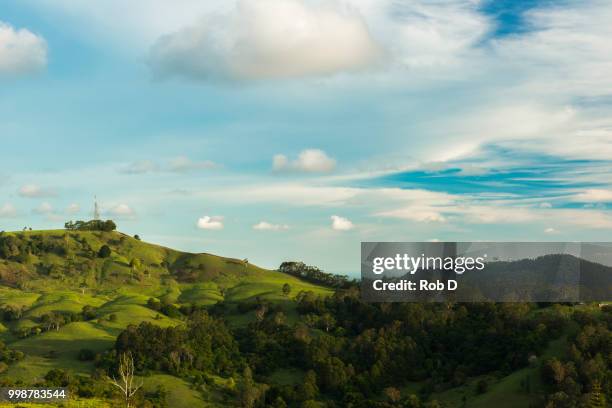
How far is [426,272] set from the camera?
557 ft

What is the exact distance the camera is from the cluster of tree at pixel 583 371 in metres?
95.6

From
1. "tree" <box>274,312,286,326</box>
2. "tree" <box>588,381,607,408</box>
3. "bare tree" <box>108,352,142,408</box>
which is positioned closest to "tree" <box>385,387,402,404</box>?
"tree" <box>588,381,607,408</box>

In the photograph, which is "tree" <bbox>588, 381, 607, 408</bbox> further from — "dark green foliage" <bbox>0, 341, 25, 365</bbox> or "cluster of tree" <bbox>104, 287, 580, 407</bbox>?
"dark green foliage" <bbox>0, 341, 25, 365</bbox>

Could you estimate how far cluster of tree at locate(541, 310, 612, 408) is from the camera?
95562 millimetres

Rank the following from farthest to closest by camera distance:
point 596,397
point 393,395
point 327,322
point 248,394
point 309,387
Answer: point 327,322
point 309,387
point 393,395
point 248,394
point 596,397

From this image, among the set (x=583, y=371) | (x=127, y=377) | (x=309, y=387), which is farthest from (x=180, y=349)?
(x=583, y=371)

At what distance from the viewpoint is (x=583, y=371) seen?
101 m

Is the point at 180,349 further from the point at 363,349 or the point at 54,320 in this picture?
the point at 54,320

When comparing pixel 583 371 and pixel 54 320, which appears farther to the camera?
pixel 54 320

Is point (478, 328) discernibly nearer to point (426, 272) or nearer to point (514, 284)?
point (514, 284)

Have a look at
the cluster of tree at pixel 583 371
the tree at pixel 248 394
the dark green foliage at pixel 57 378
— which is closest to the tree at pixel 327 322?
the tree at pixel 248 394

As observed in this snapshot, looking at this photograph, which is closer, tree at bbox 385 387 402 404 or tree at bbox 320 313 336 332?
tree at bbox 385 387 402 404

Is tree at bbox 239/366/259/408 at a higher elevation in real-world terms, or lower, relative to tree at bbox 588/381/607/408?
lower

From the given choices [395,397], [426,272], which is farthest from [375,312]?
[395,397]
